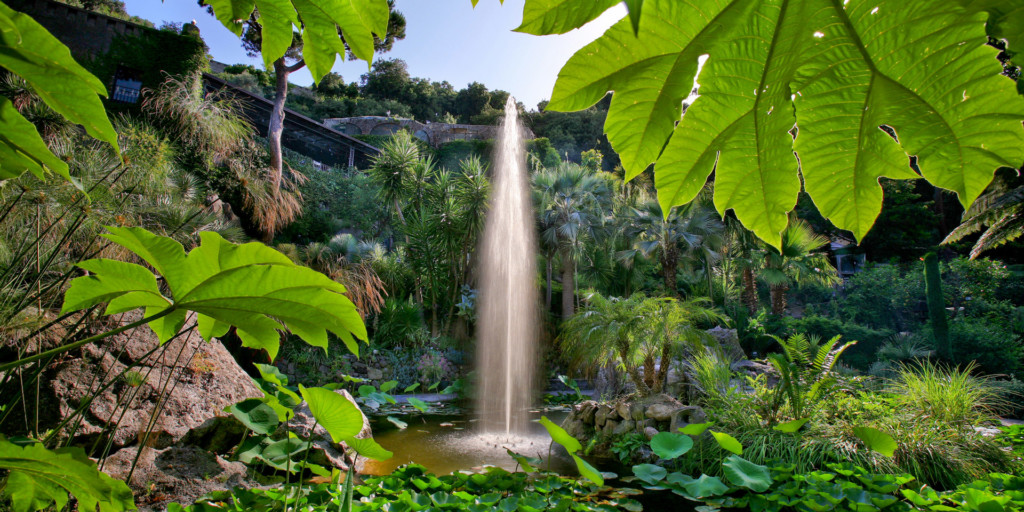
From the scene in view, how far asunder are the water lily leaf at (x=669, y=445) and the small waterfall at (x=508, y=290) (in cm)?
561

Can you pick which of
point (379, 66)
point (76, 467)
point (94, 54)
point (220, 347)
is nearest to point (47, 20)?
point (94, 54)

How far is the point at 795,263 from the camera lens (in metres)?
13.6

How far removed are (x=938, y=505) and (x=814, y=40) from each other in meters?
2.72

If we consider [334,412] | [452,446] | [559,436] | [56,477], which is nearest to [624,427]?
[452,446]

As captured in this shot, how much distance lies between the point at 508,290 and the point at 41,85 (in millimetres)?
10419

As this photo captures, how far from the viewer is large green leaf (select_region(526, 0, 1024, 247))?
1.57 feet

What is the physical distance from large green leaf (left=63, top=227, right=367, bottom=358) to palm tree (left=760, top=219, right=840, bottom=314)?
13.8 meters

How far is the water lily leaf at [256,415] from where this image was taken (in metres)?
2.00

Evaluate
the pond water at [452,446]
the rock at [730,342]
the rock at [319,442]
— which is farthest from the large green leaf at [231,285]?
the rock at [730,342]

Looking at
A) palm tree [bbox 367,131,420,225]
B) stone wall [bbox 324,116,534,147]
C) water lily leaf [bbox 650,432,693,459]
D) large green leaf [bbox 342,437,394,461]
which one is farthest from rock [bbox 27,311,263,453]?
stone wall [bbox 324,116,534,147]

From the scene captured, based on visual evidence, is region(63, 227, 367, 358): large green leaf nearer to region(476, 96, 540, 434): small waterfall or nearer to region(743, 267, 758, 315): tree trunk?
region(476, 96, 540, 434): small waterfall

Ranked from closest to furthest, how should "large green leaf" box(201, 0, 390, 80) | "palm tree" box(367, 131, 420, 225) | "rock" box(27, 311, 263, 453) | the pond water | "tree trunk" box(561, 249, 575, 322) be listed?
"large green leaf" box(201, 0, 390, 80) → "rock" box(27, 311, 263, 453) → the pond water → "palm tree" box(367, 131, 420, 225) → "tree trunk" box(561, 249, 575, 322)

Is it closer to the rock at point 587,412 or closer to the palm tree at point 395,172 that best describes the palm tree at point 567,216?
the palm tree at point 395,172

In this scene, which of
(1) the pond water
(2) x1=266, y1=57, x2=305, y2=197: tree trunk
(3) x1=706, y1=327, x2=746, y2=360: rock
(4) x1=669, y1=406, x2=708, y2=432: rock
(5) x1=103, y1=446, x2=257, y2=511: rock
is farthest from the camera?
(2) x1=266, y1=57, x2=305, y2=197: tree trunk
